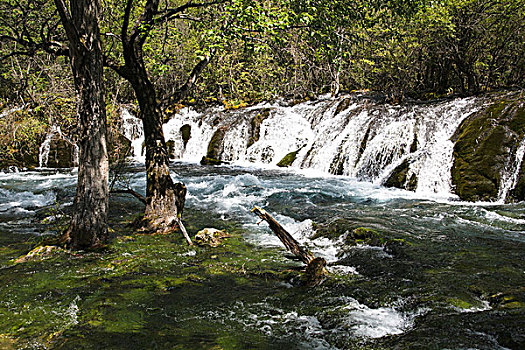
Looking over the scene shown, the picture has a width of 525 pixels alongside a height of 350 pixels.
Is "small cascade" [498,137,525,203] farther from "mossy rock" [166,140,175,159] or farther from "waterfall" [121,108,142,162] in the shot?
"waterfall" [121,108,142,162]

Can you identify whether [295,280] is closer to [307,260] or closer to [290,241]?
[307,260]

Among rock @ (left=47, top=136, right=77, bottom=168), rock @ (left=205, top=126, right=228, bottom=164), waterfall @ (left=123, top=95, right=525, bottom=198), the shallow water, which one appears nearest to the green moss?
the shallow water

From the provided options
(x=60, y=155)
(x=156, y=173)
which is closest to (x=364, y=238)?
(x=156, y=173)

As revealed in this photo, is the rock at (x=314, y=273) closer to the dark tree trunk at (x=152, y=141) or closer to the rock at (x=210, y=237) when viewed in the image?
the rock at (x=210, y=237)

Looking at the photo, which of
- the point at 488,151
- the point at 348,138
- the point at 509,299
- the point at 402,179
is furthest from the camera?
the point at 348,138

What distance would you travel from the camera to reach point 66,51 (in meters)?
6.32

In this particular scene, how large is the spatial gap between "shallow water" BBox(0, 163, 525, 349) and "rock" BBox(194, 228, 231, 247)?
0.28 metres

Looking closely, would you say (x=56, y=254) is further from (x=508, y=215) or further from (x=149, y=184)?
(x=508, y=215)

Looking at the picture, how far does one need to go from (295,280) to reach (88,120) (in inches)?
171

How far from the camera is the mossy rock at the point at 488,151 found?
10.7 m

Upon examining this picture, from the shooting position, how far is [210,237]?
720 cm

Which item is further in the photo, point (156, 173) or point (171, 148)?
point (171, 148)

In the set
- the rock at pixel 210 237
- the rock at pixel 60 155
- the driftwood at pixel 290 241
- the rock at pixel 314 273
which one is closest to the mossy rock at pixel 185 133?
the rock at pixel 60 155

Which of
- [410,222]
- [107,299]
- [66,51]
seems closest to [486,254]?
[410,222]
